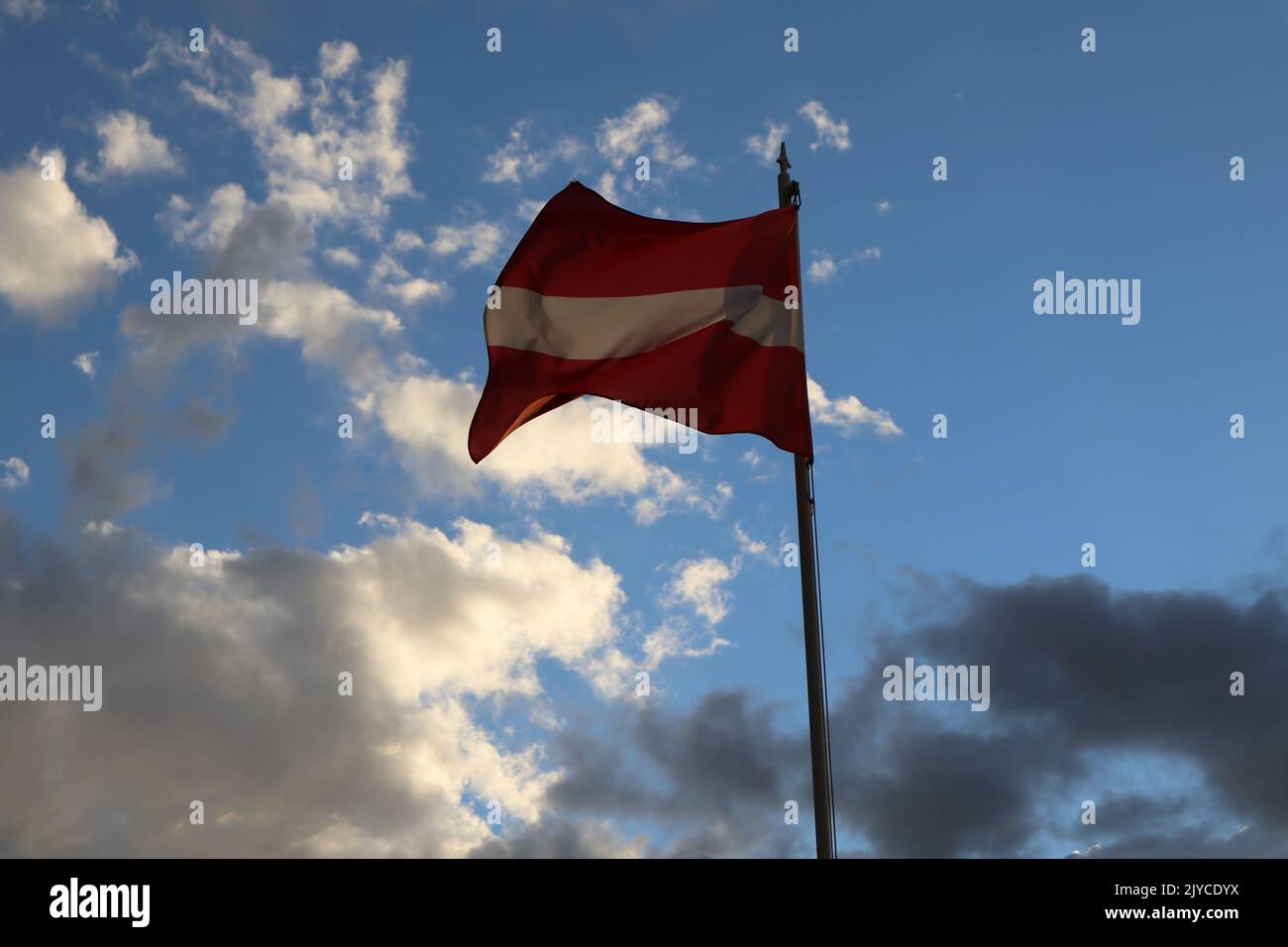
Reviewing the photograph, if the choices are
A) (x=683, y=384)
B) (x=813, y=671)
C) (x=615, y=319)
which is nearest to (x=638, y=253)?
(x=615, y=319)

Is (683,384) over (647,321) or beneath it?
beneath

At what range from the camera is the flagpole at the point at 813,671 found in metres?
14.3

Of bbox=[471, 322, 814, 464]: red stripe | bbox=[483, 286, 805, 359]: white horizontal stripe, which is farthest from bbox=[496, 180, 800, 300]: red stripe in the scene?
bbox=[471, 322, 814, 464]: red stripe

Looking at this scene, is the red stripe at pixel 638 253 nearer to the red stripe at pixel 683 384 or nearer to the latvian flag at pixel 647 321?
the latvian flag at pixel 647 321

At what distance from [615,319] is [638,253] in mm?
1121

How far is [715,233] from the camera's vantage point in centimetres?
1852

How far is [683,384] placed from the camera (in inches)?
704

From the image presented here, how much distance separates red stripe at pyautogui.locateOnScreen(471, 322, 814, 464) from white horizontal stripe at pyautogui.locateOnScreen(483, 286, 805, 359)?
0.47ft

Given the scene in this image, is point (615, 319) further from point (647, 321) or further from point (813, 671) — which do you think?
point (813, 671)

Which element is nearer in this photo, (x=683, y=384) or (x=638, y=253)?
(x=683, y=384)

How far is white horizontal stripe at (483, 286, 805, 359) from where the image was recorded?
18.1 m

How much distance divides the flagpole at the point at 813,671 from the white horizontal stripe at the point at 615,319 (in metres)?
2.65
